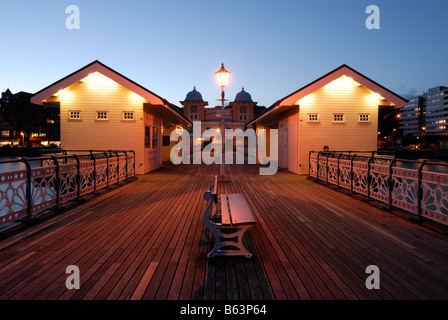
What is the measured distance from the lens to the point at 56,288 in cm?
278

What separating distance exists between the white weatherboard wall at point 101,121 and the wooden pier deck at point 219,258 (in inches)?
299

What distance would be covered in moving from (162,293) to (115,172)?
786 centimetres

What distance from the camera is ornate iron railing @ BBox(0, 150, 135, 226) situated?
15.1 ft

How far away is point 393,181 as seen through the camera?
19.9 ft

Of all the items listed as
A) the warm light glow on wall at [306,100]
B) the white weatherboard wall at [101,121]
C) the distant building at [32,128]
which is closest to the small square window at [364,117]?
Answer: the warm light glow on wall at [306,100]

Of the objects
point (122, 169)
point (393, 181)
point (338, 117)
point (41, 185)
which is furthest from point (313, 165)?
point (41, 185)

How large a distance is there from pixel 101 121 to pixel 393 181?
41.6ft

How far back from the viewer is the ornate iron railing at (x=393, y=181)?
4.79 meters

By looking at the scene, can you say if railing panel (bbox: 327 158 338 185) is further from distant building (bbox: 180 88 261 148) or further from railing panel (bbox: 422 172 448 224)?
distant building (bbox: 180 88 261 148)

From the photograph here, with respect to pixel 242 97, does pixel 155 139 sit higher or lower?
lower

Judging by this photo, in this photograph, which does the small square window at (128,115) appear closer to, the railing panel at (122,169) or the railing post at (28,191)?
the railing panel at (122,169)

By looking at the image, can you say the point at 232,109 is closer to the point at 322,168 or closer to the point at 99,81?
the point at 99,81

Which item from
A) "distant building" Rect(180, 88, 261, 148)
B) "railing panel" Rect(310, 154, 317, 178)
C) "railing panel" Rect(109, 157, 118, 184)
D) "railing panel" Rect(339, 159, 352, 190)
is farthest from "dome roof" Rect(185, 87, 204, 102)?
"railing panel" Rect(339, 159, 352, 190)
